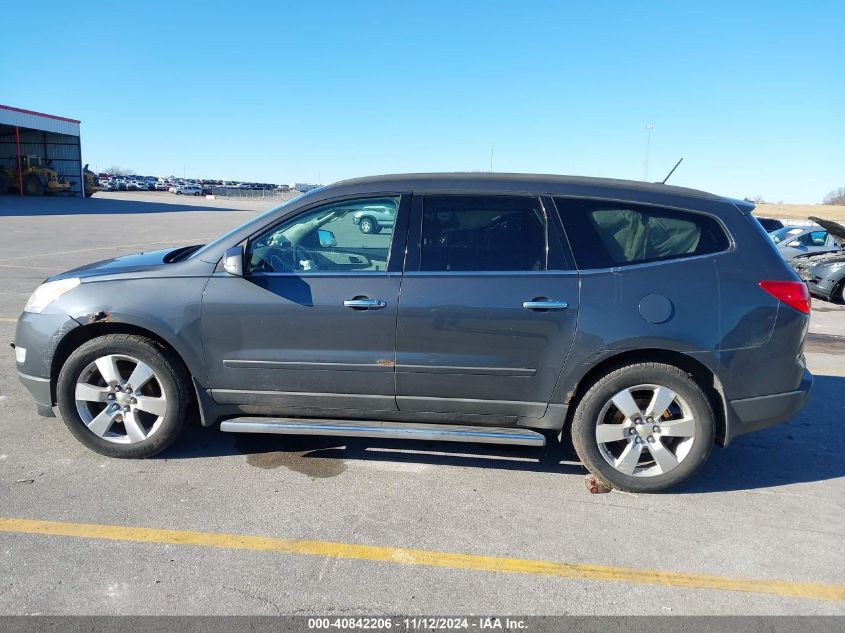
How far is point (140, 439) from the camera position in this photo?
3752 mm

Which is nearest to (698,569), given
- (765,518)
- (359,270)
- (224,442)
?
(765,518)

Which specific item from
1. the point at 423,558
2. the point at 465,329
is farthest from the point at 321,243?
the point at 423,558

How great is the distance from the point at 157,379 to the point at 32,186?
147ft

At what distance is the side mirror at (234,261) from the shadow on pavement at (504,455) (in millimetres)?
1226

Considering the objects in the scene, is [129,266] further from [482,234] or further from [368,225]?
[482,234]

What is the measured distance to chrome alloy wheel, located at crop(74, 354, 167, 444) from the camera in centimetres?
371

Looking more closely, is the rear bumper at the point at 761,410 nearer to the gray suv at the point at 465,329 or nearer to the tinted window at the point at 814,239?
the gray suv at the point at 465,329

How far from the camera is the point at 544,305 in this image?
3.43m

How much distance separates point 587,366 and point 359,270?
4.76ft

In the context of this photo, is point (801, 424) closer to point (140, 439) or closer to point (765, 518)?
point (765, 518)

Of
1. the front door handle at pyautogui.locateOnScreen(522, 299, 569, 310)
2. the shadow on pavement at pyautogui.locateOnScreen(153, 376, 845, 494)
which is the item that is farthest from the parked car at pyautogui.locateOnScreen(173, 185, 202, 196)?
the front door handle at pyautogui.locateOnScreen(522, 299, 569, 310)

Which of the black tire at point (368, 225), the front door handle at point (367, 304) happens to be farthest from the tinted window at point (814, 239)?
the front door handle at point (367, 304)

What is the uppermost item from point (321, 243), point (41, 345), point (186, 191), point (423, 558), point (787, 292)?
point (186, 191)

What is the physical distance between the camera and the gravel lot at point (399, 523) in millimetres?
2627
